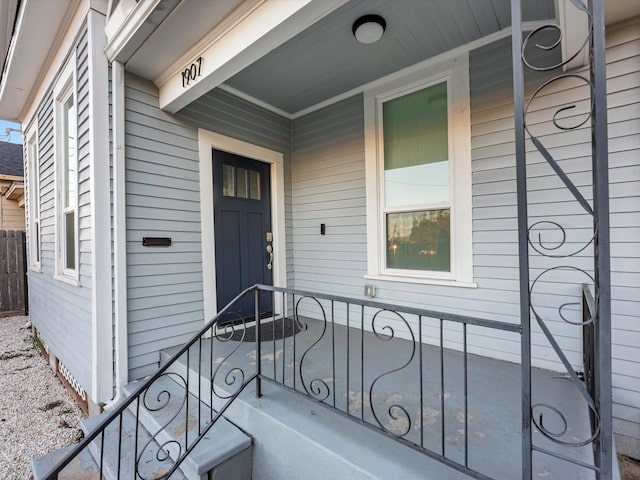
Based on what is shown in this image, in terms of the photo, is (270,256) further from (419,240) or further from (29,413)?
(29,413)

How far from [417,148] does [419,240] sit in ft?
2.96

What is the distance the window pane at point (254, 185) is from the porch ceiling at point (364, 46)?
880 millimetres

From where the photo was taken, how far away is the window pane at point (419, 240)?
114 inches

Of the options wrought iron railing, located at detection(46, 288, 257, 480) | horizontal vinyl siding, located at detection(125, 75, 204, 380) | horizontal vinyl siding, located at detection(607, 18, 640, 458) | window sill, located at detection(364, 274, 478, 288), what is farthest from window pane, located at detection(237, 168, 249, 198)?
horizontal vinyl siding, located at detection(607, 18, 640, 458)

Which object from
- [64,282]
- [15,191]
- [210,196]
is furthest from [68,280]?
[15,191]

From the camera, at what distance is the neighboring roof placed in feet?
28.1

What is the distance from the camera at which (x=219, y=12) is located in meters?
2.02

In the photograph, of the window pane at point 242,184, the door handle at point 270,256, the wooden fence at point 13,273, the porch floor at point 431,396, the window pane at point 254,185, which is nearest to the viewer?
the porch floor at point 431,396

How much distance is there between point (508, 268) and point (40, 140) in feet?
18.8

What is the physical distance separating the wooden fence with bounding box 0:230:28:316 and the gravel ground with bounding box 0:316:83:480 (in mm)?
3010

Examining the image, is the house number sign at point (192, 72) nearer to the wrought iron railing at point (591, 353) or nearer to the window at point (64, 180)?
the window at point (64, 180)

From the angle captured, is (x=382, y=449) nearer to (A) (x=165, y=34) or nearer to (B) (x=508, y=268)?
(B) (x=508, y=268)

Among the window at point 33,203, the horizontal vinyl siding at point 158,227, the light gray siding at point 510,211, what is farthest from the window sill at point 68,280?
the light gray siding at point 510,211

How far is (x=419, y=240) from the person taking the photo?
121 inches
